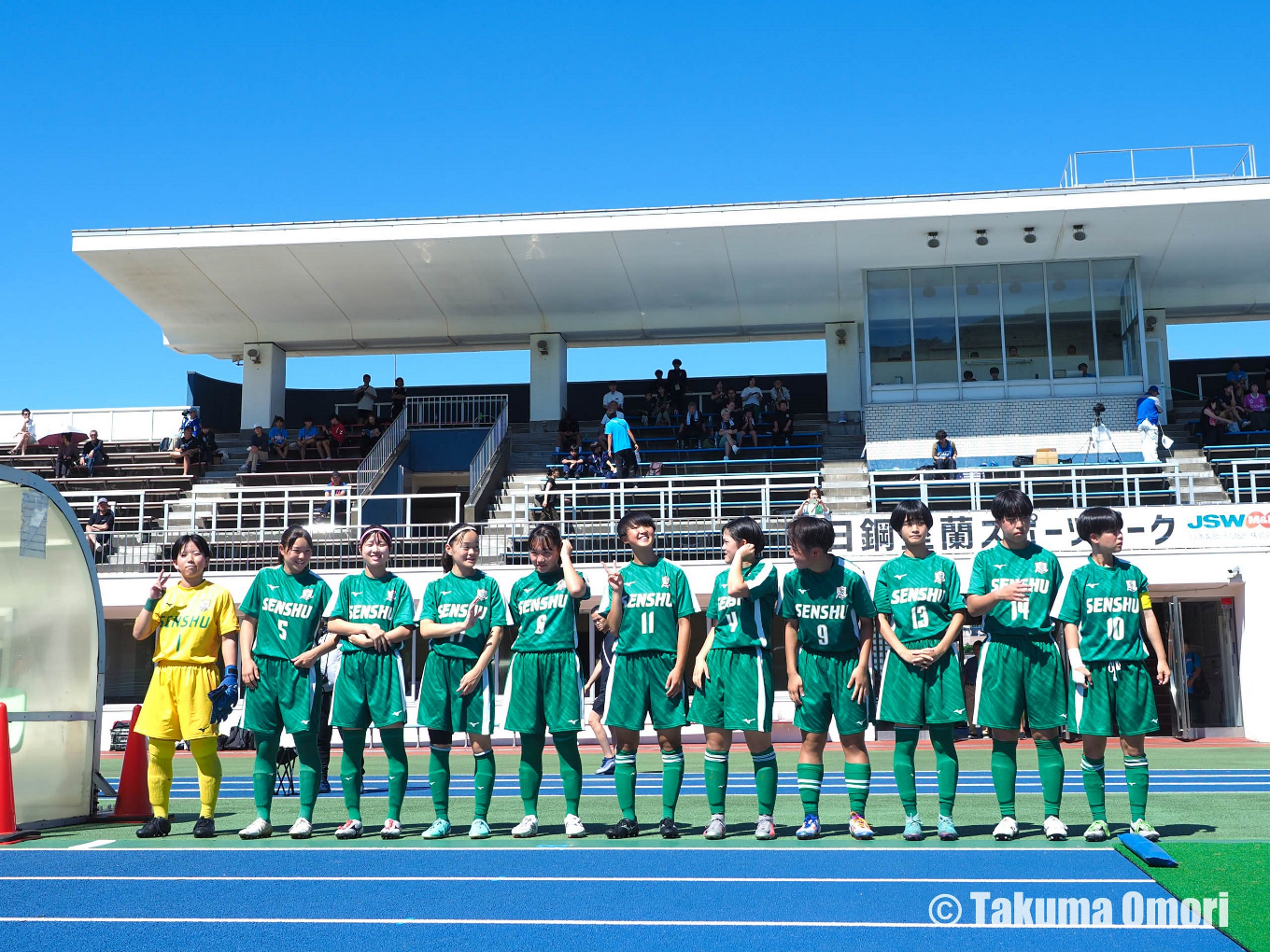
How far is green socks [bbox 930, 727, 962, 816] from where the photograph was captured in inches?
263

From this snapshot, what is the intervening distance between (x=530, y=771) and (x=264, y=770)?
157cm

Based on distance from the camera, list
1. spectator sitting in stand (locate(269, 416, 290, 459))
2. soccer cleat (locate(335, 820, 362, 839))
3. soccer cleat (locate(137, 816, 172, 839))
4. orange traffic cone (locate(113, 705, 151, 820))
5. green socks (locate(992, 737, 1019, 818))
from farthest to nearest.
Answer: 1. spectator sitting in stand (locate(269, 416, 290, 459))
2. orange traffic cone (locate(113, 705, 151, 820))
3. soccer cleat (locate(137, 816, 172, 839))
4. soccer cleat (locate(335, 820, 362, 839))
5. green socks (locate(992, 737, 1019, 818))

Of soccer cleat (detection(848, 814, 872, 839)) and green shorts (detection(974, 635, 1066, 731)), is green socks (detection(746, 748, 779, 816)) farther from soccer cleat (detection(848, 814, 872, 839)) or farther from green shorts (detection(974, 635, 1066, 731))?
green shorts (detection(974, 635, 1066, 731))

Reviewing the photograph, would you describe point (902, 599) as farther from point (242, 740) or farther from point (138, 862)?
point (242, 740)

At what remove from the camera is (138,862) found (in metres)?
6.16

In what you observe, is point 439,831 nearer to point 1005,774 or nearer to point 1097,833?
point 1005,774

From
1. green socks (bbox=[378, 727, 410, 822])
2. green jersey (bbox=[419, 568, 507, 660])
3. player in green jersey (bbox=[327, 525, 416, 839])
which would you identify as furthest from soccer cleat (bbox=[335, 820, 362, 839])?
green jersey (bbox=[419, 568, 507, 660])

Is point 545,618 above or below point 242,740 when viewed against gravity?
above

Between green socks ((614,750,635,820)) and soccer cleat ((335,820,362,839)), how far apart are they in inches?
58.3

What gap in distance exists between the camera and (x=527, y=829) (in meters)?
6.77

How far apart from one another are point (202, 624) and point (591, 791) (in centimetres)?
378

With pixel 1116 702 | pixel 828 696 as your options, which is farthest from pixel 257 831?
pixel 1116 702

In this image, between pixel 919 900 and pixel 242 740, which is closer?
pixel 919 900

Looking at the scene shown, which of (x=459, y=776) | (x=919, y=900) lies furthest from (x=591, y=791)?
(x=919, y=900)
